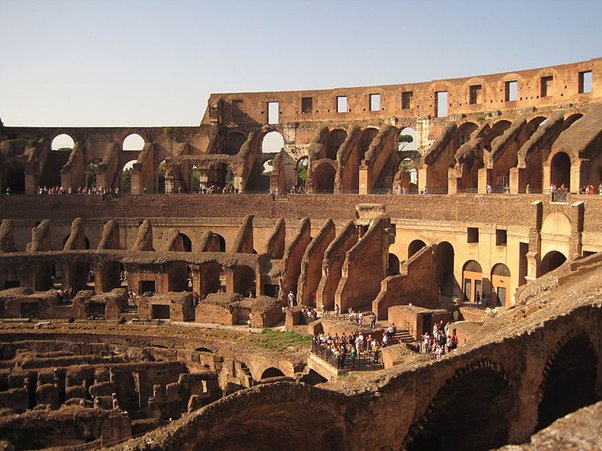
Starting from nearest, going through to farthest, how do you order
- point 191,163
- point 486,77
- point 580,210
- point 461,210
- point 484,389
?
point 484,389 < point 580,210 < point 461,210 < point 486,77 < point 191,163

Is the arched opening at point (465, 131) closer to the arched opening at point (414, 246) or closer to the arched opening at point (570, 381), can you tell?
the arched opening at point (414, 246)

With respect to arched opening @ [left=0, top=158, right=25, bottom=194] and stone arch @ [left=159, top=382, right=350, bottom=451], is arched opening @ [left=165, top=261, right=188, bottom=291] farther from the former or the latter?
stone arch @ [left=159, top=382, right=350, bottom=451]

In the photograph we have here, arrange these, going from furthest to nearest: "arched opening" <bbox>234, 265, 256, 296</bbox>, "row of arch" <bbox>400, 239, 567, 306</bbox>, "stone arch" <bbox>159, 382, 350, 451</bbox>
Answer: "arched opening" <bbox>234, 265, 256, 296</bbox> → "row of arch" <bbox>400, 239, 567, 306</bbox> → "stone arch" <bbox>159, 382, 350, 451</bbox>

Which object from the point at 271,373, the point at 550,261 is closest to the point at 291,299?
the point at 271,373

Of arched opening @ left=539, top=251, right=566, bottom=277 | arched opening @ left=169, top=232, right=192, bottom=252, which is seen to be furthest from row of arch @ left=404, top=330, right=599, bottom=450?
arched opening @ left=169, top=232, right=192, bottom=252

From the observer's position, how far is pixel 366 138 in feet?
144

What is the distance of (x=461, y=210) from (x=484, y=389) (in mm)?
19368

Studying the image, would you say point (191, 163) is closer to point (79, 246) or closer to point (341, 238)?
point (79, 246)

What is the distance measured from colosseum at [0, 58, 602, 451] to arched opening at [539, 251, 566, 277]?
10cm

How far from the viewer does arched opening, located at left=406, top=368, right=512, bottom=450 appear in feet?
47.1

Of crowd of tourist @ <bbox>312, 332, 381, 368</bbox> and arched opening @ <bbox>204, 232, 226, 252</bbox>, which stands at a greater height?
arched opening @ <bbox>204, 232, 226, 252</bbox>

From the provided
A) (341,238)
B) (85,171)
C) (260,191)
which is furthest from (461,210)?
(85,171)

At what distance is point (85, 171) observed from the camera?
45.2 metres

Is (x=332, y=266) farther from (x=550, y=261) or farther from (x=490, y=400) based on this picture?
(x=490, y=400)
